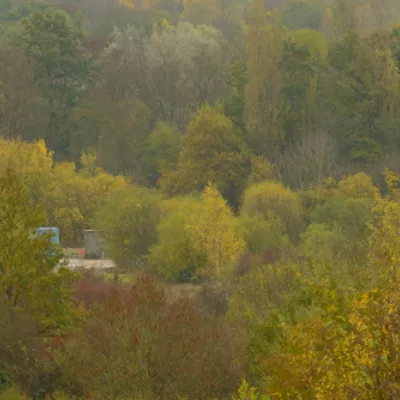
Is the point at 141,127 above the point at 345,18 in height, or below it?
below

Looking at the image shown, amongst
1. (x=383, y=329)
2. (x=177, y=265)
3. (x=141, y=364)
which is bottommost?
(x=177, y=265)

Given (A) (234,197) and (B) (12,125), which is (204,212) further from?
(B) (12,125)

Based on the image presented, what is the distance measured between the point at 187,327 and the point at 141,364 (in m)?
1.50

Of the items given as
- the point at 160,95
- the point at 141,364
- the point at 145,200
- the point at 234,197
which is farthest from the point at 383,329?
the point at 160,95

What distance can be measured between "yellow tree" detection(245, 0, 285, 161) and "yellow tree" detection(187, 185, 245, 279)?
47.1 ft

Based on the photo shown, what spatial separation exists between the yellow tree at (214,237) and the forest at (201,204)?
0.29 feet

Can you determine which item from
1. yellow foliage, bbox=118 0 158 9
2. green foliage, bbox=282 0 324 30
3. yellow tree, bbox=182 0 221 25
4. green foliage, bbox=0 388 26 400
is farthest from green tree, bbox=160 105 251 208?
yellow foliage, bbox=118 0 158 9

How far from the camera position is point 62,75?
70.9 meters

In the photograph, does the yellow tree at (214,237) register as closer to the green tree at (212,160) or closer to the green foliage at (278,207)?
the green foliage at (278,207)

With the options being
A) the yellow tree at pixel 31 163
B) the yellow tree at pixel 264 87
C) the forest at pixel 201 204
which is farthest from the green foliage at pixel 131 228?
the yellow tree at pixel 264 87

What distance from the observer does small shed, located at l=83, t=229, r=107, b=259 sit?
167ft

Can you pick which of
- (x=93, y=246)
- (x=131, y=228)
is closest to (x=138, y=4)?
(x=93, y=246)

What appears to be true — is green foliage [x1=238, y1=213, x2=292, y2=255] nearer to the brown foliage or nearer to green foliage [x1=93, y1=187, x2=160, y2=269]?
green foliage [x1=93, y1=187, x2=160, y2=269]

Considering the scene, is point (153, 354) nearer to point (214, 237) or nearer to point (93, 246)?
point (214, 237)
